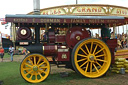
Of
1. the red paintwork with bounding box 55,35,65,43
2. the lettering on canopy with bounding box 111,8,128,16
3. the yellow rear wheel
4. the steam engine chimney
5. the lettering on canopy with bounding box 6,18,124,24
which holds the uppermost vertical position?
the lettering on canopy with bounding box 111,8,128,16

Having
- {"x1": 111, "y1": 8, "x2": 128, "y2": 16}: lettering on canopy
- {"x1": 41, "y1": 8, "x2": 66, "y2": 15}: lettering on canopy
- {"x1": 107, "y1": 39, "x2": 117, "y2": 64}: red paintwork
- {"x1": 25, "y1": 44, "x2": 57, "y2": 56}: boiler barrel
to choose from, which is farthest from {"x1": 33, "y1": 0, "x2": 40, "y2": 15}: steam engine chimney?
{"x1": 111, "y1": 8, "x2": 128, "y2": 16}: lettering on canopy

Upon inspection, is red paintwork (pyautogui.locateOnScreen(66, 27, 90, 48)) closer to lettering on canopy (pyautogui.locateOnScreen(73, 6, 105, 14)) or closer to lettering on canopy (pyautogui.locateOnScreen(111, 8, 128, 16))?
lettering on canopy (pyautogui.locateOnScreen(73, 6, 105, 14))

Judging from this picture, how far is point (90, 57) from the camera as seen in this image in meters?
4.82

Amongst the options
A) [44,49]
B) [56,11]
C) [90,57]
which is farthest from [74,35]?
[56,11]

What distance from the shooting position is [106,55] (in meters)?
4.92

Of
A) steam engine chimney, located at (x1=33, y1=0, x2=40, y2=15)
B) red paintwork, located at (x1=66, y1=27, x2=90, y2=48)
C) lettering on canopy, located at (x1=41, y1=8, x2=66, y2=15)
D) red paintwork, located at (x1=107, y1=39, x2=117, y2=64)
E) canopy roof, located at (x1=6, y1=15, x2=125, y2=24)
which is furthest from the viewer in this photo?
lettering on canopy, located at (x1=41, y1=8, x2=66, y2=15)

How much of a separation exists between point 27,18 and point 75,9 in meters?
6.74

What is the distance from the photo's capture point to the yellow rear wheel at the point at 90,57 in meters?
4.66

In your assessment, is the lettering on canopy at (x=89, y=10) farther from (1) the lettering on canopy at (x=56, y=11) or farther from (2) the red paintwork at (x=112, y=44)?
(2) the red paintwork at (x=112, y=44)

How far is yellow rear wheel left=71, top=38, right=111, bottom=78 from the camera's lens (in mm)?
4664

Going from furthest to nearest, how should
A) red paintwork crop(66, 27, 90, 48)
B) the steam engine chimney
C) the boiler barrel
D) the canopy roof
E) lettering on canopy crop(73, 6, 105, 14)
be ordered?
lettering on canopy crop(73, 6, 105, 14)
the steam engine chimney
red paintwork crop(66, 27, 90, 48)
the boiler barrel
the canopy roof

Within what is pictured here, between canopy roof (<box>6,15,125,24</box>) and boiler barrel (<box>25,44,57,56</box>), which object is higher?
canopy roof (<box>6,15,125,24</box>)

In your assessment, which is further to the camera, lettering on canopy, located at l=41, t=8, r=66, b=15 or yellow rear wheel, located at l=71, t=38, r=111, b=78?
lettering on canopy, located at l=41, t=8, r=66, b=15

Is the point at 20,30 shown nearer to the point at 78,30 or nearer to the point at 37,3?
the point at 78,30
